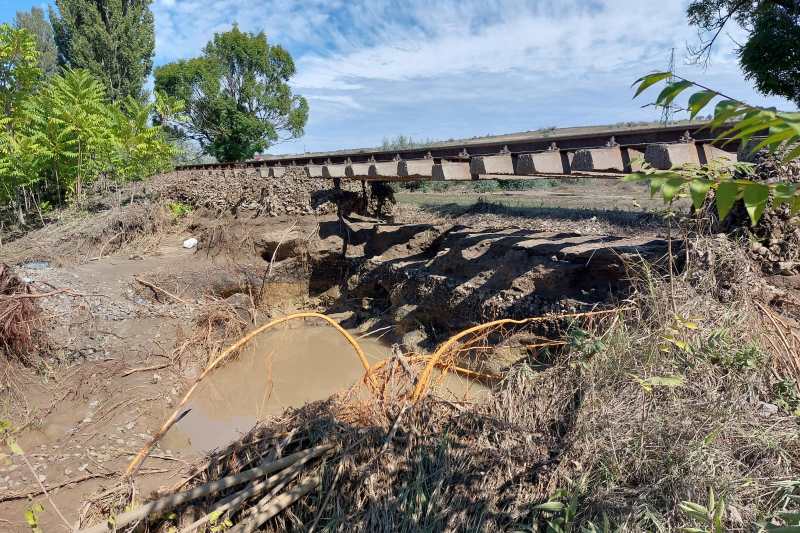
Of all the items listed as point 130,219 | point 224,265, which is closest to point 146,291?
point 224,265

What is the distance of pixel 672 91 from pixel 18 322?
29.0 feet


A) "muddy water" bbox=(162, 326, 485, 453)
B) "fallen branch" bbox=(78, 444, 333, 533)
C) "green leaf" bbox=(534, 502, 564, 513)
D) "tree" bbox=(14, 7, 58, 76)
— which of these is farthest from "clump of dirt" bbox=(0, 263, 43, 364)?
"tree" bbox=(14, 7, 58, 76)

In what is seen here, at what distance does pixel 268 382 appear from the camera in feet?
24.5

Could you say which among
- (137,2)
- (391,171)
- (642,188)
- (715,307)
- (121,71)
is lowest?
(642,188)

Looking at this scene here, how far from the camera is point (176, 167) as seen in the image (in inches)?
857

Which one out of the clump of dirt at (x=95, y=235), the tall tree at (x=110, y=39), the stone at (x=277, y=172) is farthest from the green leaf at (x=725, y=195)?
the tall tree at (x=110, y=39)

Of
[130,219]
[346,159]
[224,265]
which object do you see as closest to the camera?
[224,265]

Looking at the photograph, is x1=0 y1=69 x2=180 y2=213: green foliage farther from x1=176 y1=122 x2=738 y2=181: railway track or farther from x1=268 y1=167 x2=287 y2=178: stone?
x1=176 y1=122 x2=738 y2=181: railway track

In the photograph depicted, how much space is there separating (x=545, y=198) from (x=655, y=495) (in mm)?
14847

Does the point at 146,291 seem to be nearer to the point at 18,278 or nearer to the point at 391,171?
the point at 18,278

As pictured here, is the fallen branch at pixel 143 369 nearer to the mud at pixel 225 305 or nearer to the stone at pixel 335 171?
the mud at pixel 225 305

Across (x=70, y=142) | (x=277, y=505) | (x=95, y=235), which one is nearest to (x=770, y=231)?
(x=277, y=505)

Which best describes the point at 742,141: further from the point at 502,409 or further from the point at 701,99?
the point at 502,409

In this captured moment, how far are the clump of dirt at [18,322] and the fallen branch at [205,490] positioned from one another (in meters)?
5.50
